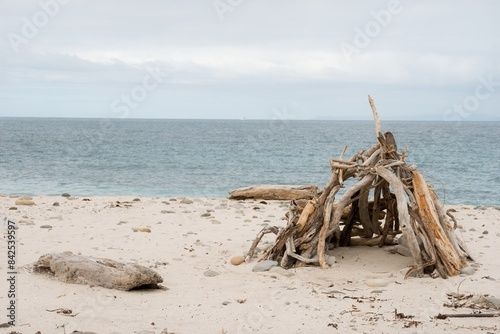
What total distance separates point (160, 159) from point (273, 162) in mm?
7831

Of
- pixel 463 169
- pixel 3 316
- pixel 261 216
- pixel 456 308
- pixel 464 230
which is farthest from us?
pixel 463 169

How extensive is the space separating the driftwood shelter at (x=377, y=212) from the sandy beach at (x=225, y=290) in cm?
29

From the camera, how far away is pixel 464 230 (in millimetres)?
12656

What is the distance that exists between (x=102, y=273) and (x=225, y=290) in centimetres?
161

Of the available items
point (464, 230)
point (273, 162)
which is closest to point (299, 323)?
point (464, 230)

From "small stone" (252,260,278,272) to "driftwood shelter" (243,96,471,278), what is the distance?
0.16m

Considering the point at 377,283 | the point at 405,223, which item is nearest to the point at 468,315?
the point at 377,283

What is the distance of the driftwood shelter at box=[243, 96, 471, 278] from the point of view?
28.0 feet

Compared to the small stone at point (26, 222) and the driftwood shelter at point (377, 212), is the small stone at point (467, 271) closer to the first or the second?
the driftwood shelter at point (377, 212)

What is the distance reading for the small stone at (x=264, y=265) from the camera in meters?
8.94

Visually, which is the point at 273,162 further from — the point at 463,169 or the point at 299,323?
the point at 299,323

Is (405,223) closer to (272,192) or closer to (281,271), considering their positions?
(281,271)

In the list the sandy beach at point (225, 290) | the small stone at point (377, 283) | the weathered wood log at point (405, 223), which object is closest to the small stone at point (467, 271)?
the sandy beach at point (225, 290)

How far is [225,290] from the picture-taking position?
793 centimetres
